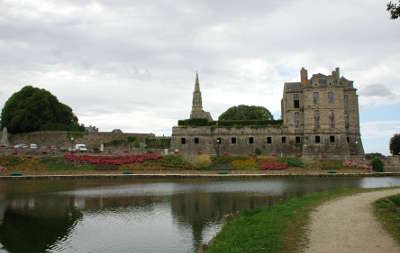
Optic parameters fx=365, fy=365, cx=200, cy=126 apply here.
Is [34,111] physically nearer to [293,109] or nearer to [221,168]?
[221,168]

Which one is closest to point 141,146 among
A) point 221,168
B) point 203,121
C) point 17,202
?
point 203,121

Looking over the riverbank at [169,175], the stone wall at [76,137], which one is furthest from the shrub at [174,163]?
the stone wall at [76,137]

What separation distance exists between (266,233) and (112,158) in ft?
125

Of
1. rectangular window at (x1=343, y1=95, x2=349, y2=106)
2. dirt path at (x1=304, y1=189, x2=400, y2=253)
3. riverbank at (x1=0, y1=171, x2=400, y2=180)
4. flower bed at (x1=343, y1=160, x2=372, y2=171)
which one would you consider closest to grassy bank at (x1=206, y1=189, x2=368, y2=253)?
dirt path at (x1=304, y1=189, x2=400, y2=253)

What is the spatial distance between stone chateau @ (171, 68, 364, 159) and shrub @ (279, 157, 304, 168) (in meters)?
3.68

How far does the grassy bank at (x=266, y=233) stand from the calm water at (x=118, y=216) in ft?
5.79

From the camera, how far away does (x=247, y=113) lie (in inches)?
2965

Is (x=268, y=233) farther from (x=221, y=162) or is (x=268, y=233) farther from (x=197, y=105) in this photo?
(x=197, y=105)

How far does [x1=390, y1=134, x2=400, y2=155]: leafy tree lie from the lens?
2571 inches

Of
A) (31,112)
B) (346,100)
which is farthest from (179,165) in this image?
(31,112)

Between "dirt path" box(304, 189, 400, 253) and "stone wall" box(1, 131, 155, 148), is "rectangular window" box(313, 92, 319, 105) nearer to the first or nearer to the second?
"stone wall" box(1, 131, 155, 148)

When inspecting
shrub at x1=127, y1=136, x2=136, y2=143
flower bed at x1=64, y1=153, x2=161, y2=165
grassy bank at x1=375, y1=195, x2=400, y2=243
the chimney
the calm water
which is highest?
the chimney

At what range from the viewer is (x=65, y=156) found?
152 feet

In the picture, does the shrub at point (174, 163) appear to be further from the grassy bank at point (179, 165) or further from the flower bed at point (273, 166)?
the flower bed at point (273, 166)
